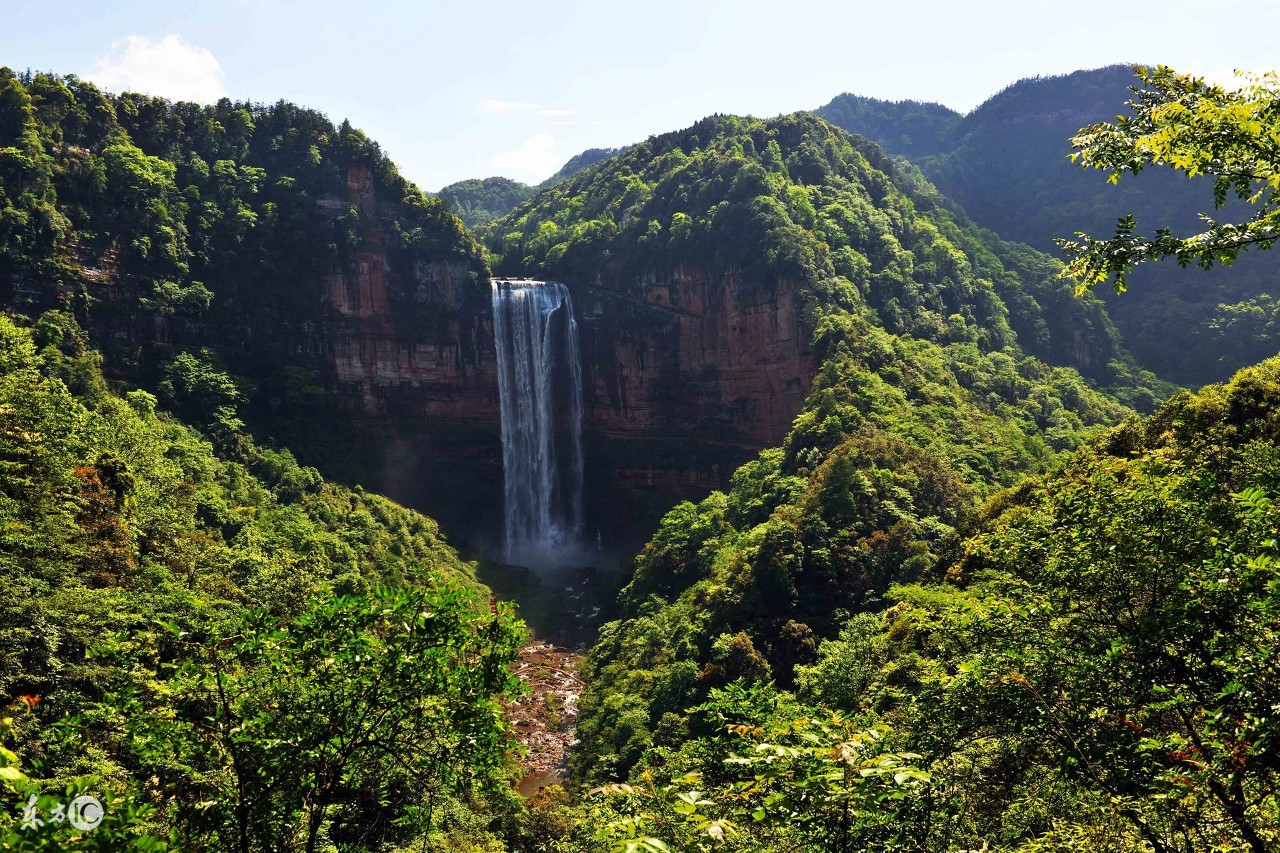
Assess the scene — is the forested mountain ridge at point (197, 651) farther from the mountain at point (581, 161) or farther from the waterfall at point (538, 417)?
the mountain at point (581, 161)

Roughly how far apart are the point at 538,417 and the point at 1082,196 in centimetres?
7353

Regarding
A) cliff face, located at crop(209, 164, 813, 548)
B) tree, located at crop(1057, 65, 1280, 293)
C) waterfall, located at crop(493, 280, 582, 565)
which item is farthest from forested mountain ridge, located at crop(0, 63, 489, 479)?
tree, located at crop(1057, 65, 1280, 293)

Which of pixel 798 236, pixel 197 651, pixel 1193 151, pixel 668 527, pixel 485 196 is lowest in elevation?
pixel 668 527

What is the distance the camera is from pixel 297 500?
44.4 metres

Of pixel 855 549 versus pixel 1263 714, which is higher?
pixel 1263 714

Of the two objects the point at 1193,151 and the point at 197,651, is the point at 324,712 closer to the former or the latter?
the point at 197,651

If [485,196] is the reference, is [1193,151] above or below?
below

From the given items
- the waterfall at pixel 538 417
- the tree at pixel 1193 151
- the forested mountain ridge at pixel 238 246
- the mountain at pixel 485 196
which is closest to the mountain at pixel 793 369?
the waterfall at pixel 538 417

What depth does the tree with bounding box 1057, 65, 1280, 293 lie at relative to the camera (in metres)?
6.73

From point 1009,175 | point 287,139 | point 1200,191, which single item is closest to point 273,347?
point 287,139

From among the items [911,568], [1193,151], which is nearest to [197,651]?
[1193,151]

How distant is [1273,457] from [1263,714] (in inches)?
221

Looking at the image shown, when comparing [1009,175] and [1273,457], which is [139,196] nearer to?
[1273,457]

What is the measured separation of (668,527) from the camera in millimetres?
44594
